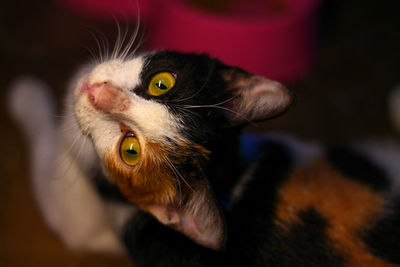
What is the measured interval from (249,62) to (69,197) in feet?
3.37

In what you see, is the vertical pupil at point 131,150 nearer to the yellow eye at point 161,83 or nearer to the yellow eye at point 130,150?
the yellow eye at point 130,150

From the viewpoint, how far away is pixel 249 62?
2014mm

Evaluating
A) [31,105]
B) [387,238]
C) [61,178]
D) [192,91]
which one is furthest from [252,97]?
[31,105]

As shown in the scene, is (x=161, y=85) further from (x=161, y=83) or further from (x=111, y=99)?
(x=111, y=99)

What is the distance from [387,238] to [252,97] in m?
0.55

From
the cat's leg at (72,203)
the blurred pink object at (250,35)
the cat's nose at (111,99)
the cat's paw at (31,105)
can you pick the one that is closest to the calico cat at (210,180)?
the cat's nose at (111,99)

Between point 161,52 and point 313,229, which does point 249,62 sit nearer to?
point 161,52

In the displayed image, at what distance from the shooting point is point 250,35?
6.30ft

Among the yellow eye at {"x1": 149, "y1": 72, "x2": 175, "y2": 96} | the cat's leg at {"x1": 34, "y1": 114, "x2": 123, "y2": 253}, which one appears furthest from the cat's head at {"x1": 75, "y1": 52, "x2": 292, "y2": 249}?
the cat's leg at {"x1": 34, "y1": 114, "x2": 123, "y2": 253}

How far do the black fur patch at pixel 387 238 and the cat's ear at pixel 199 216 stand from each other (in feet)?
1.54

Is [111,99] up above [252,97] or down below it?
below

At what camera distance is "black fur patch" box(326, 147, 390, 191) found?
136cm

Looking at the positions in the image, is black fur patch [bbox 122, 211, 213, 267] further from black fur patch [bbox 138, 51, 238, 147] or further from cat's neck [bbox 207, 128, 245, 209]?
black fur patch [bbox 138, 51, 238, 147]

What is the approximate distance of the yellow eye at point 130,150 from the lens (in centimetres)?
108
